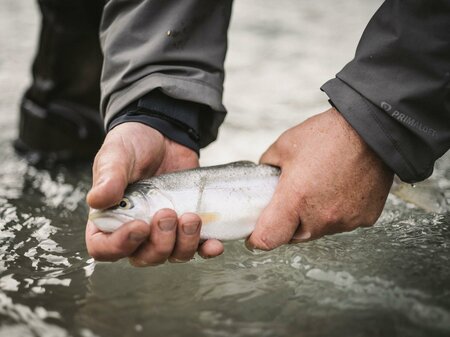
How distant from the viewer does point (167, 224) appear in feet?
6.35

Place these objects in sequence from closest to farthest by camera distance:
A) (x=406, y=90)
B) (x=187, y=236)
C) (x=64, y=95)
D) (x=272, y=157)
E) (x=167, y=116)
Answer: (x=187, y=236), (x=406, y=90), (x=272, y=157), (x=167, y=116), (x=64, y=95)

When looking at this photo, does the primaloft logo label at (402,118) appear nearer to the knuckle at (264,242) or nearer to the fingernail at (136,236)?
the knuckle at (264,242)

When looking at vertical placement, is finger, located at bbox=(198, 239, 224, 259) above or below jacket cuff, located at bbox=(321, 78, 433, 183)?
below

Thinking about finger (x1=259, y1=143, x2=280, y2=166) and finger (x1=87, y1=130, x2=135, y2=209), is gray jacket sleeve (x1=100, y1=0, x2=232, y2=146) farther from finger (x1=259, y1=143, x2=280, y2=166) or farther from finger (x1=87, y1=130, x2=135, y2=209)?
finger (x1=87, y1=130, x2=135, y2=209)

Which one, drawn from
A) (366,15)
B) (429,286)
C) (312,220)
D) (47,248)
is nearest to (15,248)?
(47,248)

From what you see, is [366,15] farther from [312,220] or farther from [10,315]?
[10,315]

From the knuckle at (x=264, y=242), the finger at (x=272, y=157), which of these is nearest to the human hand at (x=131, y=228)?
the knuckle at (x=264, y=242)

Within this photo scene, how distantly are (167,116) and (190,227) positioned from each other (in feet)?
2.14

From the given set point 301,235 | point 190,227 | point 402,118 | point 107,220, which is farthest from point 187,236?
point 402,118

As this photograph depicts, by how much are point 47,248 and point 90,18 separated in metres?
1.58

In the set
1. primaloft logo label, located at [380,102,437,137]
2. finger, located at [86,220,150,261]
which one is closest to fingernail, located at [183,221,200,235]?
finger, located at [86,220,150,261]

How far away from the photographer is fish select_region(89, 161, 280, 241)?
199 centimetres

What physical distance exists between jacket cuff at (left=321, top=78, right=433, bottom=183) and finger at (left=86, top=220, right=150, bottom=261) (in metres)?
0.80

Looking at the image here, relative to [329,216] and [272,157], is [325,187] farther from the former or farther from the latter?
[272,157]
